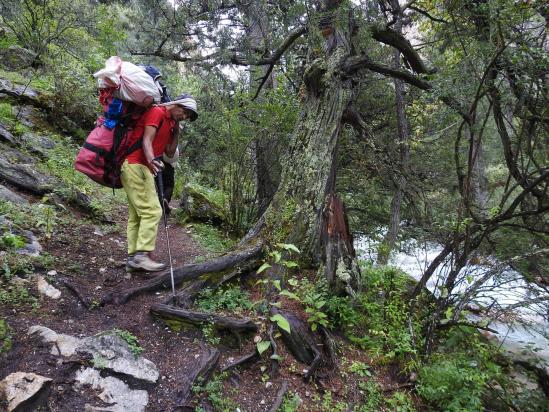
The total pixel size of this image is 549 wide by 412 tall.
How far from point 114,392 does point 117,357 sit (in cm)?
28

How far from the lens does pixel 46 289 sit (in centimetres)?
341

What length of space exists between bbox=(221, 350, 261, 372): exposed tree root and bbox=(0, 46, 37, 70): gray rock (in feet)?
33.4

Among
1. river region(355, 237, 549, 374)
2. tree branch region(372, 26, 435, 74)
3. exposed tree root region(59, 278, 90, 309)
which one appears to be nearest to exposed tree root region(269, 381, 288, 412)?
exposed tree root region(59, 278, 90, 309)

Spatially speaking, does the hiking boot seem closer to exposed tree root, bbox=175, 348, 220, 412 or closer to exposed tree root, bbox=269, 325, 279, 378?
exposed tree root, bbox=175, 348, 220, 412

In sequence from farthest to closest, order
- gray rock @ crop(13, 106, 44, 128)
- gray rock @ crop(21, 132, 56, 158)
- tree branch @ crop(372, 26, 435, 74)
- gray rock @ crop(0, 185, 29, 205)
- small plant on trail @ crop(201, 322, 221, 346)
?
gray rock @ crop(13, 106, 44, 128)
gray rock @ crop(21, 132, 56, 158)
tree branch @ crop(372, 26, 435, 74)
gray rock @ crop(0, 185, 29, 205)
small plant on trail @ crop(201, 322, 221, 346)

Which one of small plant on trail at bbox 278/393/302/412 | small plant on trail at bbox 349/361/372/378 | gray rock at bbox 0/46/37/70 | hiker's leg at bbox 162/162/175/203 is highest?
gray rock at bbox 0/46/37/70

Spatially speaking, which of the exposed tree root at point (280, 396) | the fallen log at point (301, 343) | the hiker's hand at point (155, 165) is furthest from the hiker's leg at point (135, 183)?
the exposed tree root at point (280, 396)

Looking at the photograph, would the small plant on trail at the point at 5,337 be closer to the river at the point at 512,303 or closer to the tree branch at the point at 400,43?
the river at the point at 512,303

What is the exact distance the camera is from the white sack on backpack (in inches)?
142

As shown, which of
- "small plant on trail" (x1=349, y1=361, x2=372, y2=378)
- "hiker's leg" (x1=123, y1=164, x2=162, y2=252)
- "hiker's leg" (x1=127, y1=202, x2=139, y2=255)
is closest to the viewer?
"small plant on trail" (x1=349, y1=361, x2=372, y2=378)

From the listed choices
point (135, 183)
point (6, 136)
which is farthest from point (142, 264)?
point (6, 136)

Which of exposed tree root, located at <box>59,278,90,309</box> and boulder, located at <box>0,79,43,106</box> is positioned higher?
boulder, located at <box>0,79,43,106</box>

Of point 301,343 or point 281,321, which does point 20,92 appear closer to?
point 281,321

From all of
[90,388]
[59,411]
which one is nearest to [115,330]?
[90,388]
